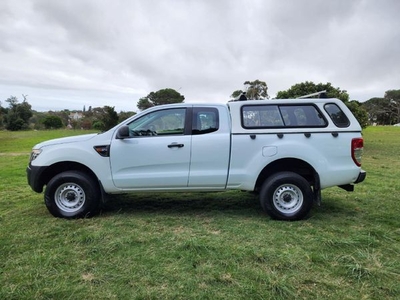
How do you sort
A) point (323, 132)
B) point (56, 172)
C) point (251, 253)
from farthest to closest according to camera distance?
point (56, 172) < point (323, 132) < point (251, 253)

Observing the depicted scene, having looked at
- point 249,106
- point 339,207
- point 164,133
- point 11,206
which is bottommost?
point 11,206

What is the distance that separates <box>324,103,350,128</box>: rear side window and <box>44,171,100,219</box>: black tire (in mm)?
3759

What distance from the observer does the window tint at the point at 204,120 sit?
4809mm

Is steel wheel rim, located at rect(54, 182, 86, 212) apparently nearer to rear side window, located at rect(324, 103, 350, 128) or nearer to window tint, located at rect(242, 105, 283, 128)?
window tint, located at rect(242, 105, 283, 128)

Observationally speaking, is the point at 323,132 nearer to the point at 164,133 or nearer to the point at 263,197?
the point at 263,197

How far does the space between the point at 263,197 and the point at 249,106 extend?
4.68ft

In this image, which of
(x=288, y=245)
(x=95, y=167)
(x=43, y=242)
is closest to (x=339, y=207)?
(x=288, y=245)

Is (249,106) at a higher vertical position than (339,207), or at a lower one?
higher

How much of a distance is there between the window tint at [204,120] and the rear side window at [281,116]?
45cm

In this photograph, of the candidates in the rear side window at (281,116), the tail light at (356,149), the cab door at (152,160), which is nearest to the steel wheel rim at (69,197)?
the cab door at (152,160)

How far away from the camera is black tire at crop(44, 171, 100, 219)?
4.73m

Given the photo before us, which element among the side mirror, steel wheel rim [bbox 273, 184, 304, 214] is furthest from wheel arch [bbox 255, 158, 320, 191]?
the side mirror

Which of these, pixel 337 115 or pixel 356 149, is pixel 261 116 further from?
pixel 356 149

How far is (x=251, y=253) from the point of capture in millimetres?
3535
